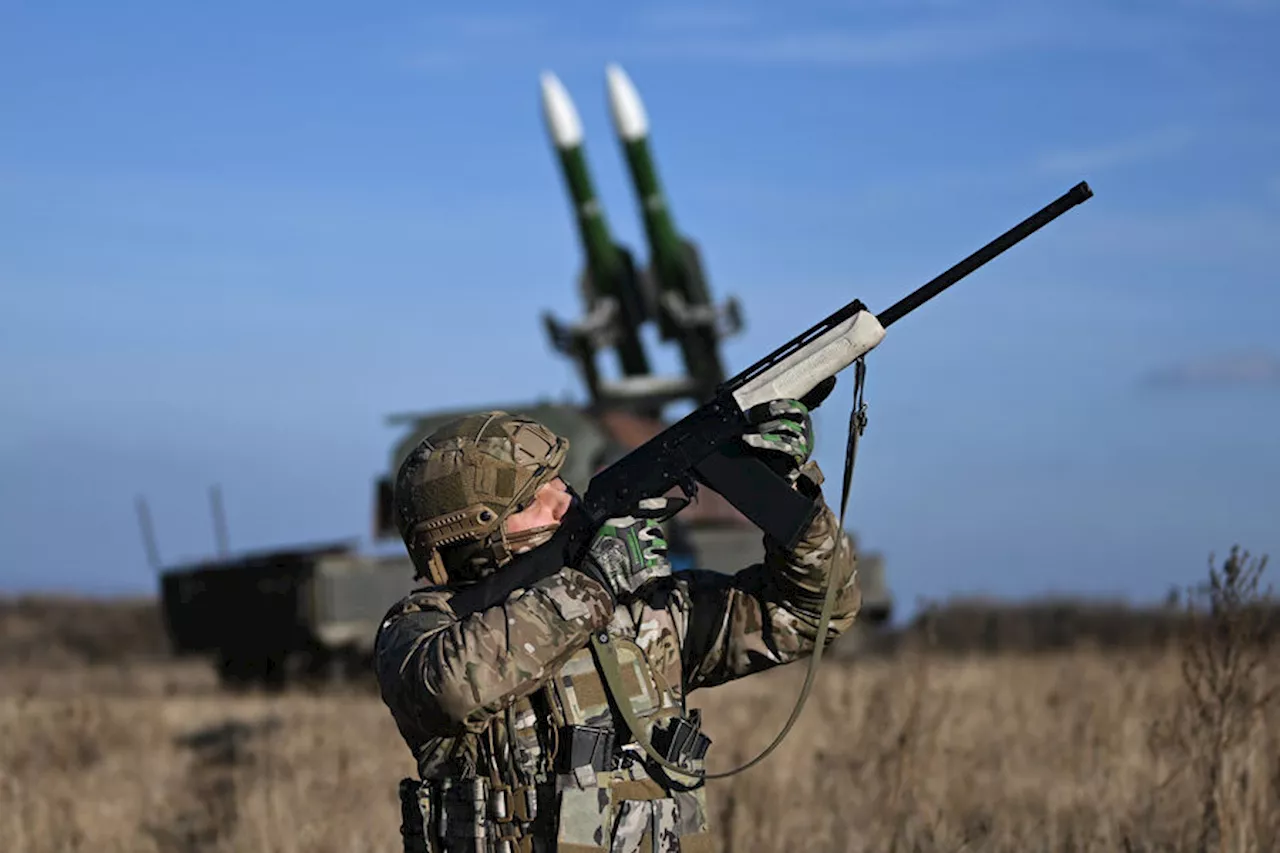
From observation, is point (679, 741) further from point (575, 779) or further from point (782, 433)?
point (782, 433)

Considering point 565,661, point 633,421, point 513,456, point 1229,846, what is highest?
point 633,421

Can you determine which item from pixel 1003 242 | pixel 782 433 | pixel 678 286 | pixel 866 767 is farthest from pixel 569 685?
pixel 678 286

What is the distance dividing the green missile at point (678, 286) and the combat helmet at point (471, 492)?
18.4 meters

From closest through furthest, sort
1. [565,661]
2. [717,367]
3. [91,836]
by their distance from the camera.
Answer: [565,661]
[91,836]
[717,367]

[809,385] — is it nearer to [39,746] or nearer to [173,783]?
[173,783]

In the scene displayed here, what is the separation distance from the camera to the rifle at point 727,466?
3.87 meters

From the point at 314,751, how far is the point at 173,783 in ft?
2.55

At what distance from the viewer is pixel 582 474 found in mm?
18406

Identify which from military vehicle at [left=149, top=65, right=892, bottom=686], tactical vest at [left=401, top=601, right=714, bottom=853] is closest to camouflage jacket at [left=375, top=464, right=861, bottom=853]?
tactical vest at [left=401, top=601, right=714, bottom=853]

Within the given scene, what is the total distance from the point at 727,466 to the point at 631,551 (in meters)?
0.31

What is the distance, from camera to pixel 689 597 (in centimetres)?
409

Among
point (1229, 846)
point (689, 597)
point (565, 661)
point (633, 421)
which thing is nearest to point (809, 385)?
point (689, 597)

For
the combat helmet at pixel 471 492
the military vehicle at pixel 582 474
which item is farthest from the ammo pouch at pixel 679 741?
the military vehicle at pixel 582 474

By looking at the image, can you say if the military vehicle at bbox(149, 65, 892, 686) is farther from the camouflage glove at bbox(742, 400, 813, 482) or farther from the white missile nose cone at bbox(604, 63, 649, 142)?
the camouflage glove at bbox(742, 400, 813, 482)
